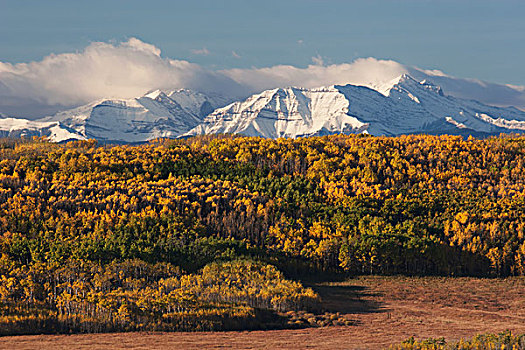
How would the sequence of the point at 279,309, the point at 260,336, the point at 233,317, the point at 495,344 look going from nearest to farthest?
the point at 495,344 < the point at 260,336 < the point at 233,317 < the point at 279,309

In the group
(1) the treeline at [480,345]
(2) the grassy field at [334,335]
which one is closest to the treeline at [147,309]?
(2) the grassy field at [334,335]

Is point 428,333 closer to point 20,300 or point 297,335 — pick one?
point 297,335

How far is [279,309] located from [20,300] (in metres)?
70.9

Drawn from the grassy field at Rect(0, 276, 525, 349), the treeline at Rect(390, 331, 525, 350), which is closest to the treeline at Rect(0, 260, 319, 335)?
the grassy field at Rect(0, 276, 525, 349)

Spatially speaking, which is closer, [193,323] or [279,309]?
[193,323]

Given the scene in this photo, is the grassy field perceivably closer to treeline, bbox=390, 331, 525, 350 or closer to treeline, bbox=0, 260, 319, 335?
treeline, bbox=0, 260, 319, 335

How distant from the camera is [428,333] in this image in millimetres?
164875

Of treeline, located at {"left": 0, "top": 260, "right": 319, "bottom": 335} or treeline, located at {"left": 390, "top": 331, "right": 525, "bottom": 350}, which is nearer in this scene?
treeline, located at {"left": 390, "top": 331, "right": 525, "bottom": 350}

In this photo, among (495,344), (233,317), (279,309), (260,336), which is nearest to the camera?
(495,344)

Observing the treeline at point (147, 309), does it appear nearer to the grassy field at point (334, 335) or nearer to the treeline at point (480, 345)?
the grassy field at point (334, 335)

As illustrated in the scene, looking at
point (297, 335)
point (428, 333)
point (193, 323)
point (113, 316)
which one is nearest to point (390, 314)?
point (428, 333)

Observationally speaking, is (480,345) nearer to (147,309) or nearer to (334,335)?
(334,335)

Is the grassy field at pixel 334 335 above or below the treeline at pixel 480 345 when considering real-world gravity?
below

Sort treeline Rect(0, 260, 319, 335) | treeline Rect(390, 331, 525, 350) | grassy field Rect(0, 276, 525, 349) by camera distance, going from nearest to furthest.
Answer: treeline Rect(390, 331, 525, 350) < grassy field Rect(0, 276, 525, 349) < treeline Rect(0, 260, 319, 335)
